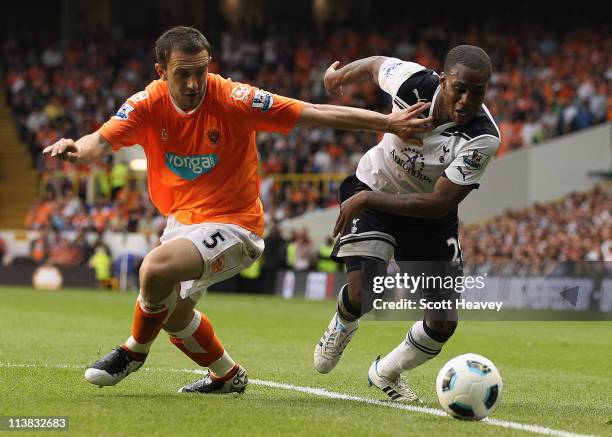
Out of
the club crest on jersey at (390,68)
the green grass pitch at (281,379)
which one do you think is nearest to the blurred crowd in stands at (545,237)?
the green grass pitch at (281,379)

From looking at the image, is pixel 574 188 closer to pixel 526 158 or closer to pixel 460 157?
pixel 526 158

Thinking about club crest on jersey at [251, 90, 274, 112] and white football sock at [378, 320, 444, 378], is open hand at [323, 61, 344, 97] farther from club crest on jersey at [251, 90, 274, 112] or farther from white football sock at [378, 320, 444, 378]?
white football sock at [378, 320, 444, 378]

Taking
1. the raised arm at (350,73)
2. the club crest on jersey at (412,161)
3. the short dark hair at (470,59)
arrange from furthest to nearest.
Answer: the raised arm at (350,73)
the club crest on jersey at (412,161)
the short dark hair at (470,59)

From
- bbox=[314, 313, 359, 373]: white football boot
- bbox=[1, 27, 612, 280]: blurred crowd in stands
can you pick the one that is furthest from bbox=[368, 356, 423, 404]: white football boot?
bbox=[1, 27, 612, 280]: blurred crowd in stands

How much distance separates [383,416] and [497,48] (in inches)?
984

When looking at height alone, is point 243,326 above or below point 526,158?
below

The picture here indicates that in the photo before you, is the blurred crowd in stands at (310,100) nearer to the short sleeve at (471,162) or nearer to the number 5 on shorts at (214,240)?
the short sleeve at (471,162)

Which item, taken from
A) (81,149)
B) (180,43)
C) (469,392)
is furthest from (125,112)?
(469,392)

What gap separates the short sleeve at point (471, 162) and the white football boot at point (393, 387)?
1418 millimetres

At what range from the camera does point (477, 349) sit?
42.3 feet

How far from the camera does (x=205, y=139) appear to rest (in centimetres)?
699

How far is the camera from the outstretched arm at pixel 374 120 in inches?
263

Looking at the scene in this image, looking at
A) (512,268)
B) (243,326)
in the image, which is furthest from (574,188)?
(243,326)

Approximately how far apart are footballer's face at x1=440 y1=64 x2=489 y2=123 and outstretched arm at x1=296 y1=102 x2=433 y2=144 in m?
0.20
